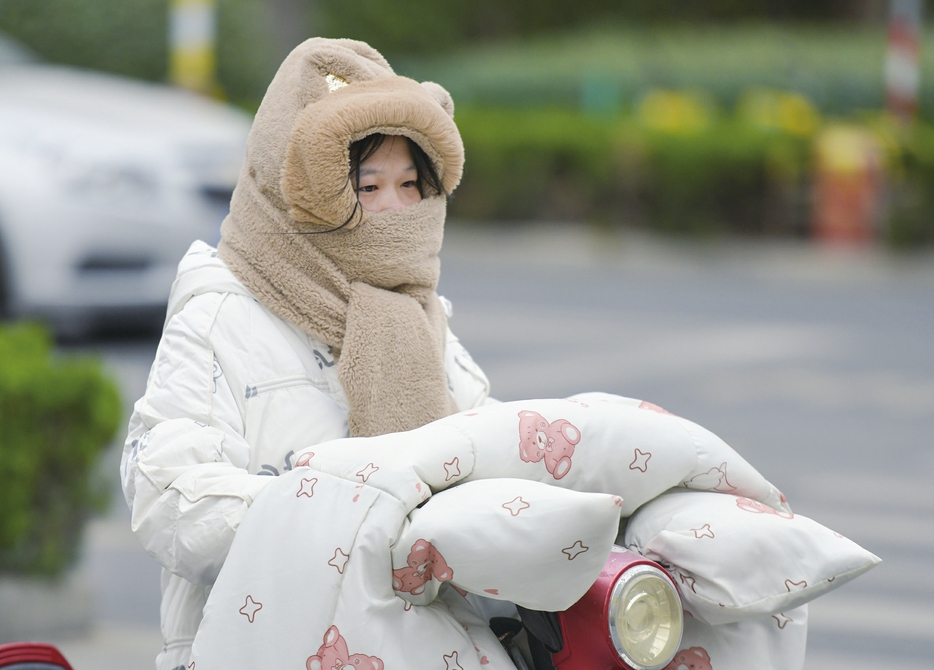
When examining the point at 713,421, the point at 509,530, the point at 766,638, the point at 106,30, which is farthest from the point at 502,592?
the point at 106,30

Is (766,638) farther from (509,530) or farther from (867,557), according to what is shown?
(509,530)

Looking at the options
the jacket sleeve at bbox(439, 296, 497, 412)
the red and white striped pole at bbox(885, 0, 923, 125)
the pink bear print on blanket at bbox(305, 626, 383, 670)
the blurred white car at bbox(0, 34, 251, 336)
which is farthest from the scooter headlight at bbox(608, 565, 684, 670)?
the red and white striped pole at bbox(885, 0, 923, 125)

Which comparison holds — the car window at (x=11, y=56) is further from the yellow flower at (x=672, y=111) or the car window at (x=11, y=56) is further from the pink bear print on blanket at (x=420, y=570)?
the yellow flower at (x=672, y=111)

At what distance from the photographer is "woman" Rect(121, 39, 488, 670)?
1.96 m

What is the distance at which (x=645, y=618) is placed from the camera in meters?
1.65

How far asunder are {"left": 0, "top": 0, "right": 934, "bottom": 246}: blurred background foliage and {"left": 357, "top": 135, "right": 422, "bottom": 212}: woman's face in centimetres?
1227

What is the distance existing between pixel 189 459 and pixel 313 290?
36 cm

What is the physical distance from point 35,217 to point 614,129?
9.36 meters

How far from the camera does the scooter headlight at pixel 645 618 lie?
1.61 meters

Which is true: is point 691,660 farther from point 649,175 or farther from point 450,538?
point 649,175

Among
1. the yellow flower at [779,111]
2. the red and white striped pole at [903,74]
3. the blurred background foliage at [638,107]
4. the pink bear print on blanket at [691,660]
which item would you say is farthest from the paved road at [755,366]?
the red and white striped pole at [903,74]

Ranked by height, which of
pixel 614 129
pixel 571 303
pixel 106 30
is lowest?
pixel 571 303

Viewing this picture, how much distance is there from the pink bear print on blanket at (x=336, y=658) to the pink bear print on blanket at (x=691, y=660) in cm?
40

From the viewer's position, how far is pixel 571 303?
37.0 feet
